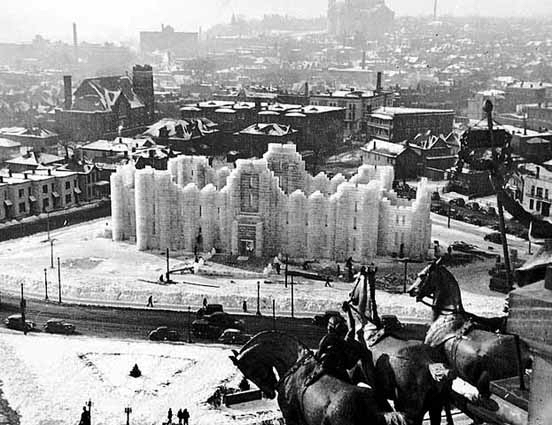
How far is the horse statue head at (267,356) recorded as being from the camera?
16.5 m

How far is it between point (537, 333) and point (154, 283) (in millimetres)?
47536

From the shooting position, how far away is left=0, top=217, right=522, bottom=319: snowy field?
1909 inches

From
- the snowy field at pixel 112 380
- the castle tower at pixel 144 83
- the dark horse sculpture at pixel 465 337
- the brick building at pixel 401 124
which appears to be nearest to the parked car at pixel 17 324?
the snowy field at pixel 112 380

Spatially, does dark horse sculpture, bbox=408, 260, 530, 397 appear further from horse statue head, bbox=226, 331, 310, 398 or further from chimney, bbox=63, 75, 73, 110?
chimney, bbox=63, 75, 73, 110

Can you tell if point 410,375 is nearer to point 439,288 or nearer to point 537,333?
point 439,288

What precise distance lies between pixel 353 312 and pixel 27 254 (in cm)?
4525

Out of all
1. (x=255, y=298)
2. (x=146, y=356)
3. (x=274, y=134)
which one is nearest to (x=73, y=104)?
(x=274, y=134)

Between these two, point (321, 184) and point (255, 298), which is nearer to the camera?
point (255, 298)

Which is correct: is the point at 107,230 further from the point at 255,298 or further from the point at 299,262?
the point at 255,298

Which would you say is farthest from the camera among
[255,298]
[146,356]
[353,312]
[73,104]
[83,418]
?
[73,104]

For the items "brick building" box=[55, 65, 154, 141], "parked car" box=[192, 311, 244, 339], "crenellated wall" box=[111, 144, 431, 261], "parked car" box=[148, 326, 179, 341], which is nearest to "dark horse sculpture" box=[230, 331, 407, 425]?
"parked car" box=[148, 326, 179, 341]

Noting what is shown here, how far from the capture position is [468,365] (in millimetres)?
20844

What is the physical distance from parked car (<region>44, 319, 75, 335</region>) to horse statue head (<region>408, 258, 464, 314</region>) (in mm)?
24559

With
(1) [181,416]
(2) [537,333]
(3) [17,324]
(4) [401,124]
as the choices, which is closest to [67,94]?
(4) [401,124]
